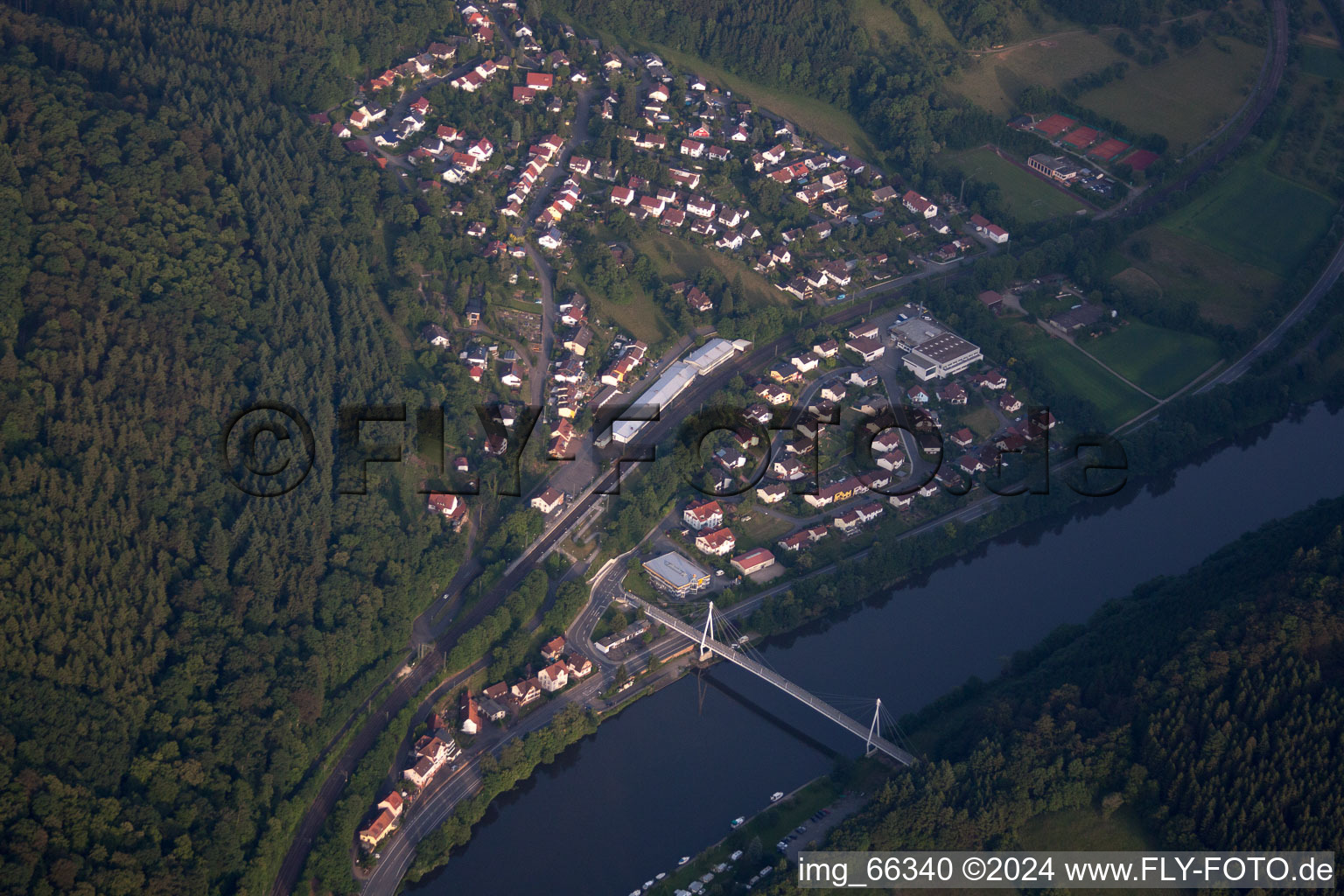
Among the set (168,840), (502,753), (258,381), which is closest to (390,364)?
(258,381)

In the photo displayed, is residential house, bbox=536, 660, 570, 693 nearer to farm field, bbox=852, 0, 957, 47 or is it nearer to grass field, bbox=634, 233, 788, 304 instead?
grass field, bbox=634, 233, 788, 304

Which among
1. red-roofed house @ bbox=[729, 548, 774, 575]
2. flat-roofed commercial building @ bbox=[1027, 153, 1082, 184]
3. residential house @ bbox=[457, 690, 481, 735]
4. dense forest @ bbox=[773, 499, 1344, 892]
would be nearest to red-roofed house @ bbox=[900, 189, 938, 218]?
flat-roofed commercial building @ bbox=[1027, 153, 1082, 184]

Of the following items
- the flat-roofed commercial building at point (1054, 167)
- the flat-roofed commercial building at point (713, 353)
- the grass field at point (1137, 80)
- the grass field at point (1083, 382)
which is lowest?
the grass field at point (1083, 382)

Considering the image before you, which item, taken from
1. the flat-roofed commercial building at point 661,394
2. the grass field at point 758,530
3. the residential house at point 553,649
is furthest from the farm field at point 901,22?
the residential house at point 553,649

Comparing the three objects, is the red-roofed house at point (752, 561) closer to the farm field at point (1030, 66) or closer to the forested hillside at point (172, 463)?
the forested hillside at point (172, 463)

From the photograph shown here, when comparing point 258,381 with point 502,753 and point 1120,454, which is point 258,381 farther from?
point 1120,454

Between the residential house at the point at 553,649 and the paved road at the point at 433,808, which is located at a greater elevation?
the residential house at the point at 553,649

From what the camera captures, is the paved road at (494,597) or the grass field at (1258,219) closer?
the paved road at (494,597)

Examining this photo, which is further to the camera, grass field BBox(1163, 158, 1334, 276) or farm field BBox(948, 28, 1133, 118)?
farm field BBox(948, 28, 1133, 118)
